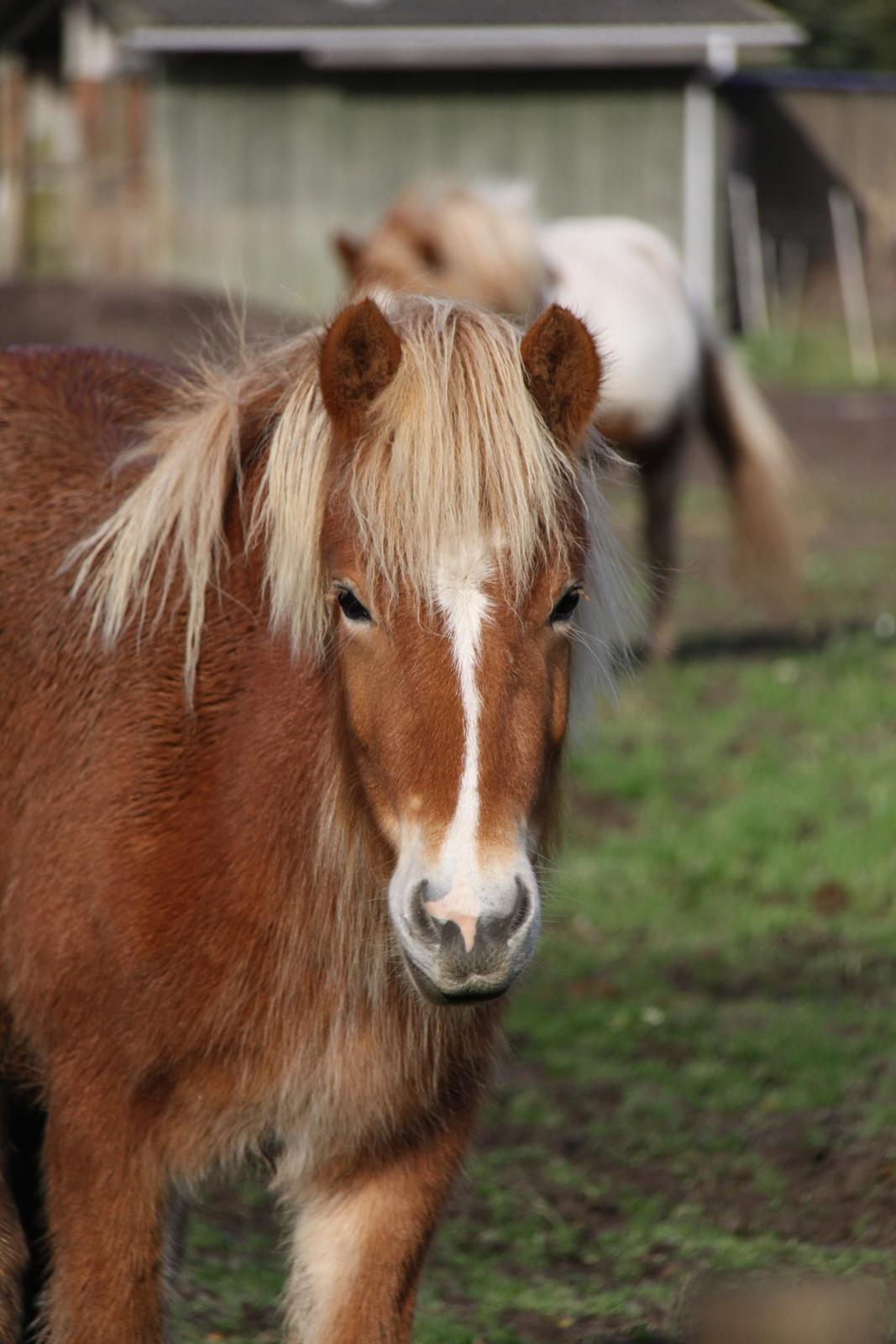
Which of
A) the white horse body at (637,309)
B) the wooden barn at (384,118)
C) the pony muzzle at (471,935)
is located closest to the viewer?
the pony muzzle at (471,935)

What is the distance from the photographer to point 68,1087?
263 cm

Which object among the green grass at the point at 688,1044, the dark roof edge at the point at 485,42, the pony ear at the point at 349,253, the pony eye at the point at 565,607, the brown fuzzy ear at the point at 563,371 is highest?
the dark roof edge at the point at 485,42

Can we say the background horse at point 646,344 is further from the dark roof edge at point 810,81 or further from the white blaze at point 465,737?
the dark roof edge at point 810,81

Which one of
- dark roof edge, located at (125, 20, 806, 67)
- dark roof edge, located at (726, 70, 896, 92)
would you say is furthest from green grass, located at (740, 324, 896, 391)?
dark roof edge, located at (726, 70, 896, 92)

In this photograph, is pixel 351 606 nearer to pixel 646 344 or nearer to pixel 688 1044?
pixel 688 1044

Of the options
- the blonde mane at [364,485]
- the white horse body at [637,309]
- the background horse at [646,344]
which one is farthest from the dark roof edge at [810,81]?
the blonde mane at [364,485]

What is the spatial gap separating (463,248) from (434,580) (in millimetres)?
6066

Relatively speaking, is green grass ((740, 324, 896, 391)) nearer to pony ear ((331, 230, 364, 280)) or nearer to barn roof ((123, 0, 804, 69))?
barn roof ((123, 0, 804, 69))

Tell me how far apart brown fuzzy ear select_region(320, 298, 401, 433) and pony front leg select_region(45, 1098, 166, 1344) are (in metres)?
1.04

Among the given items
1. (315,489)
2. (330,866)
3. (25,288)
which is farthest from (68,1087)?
(25,288)

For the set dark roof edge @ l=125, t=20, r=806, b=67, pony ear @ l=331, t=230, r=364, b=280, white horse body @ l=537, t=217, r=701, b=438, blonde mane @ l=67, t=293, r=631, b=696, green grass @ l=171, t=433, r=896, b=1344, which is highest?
dark roof edge @ l=125, t=20, r=806, b=67

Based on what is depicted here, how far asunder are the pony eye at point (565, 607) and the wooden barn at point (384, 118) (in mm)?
18099

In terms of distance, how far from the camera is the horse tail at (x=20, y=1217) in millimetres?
2855

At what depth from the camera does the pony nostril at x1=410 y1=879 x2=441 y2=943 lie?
2205 millimetres
